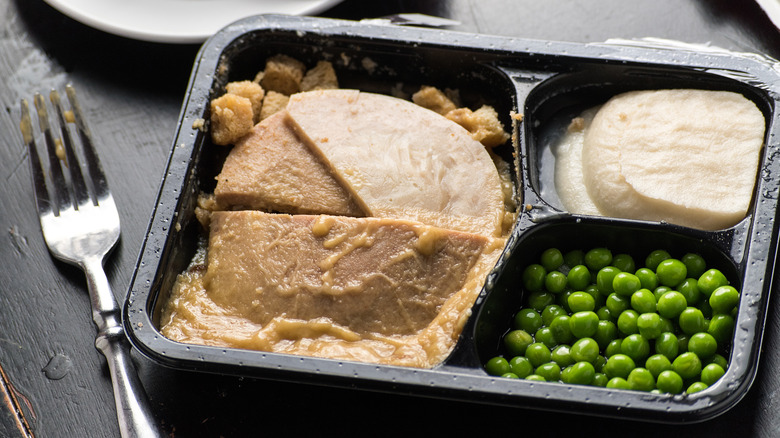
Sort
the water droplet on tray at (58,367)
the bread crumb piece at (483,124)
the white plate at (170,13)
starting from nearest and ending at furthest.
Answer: the water droplet on tray at (58,367) < the bread crumb piece at (483,124) < the white plate at (170,13)

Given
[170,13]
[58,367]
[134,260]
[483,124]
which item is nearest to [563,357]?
[483,124]

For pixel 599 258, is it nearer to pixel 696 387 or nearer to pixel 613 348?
pixel 613 348

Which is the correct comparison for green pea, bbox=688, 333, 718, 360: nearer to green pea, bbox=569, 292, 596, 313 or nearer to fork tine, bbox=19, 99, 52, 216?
green pea, bbox=569, 292, 596, 313

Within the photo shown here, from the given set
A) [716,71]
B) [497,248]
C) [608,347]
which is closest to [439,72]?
[497,248]

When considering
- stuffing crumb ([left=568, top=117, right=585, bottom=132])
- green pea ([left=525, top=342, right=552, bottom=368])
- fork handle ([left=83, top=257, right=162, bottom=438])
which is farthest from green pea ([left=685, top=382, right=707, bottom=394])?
fork handle ([left=83, top=257, right=162, bottom=438])

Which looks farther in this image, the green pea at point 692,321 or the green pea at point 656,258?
the green pea at point 656,258

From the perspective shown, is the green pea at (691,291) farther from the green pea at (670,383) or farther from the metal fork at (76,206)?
the metal fork at (76,206)

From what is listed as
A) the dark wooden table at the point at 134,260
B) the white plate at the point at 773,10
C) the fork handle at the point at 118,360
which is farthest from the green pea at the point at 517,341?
the white plate at the point at 773,10
